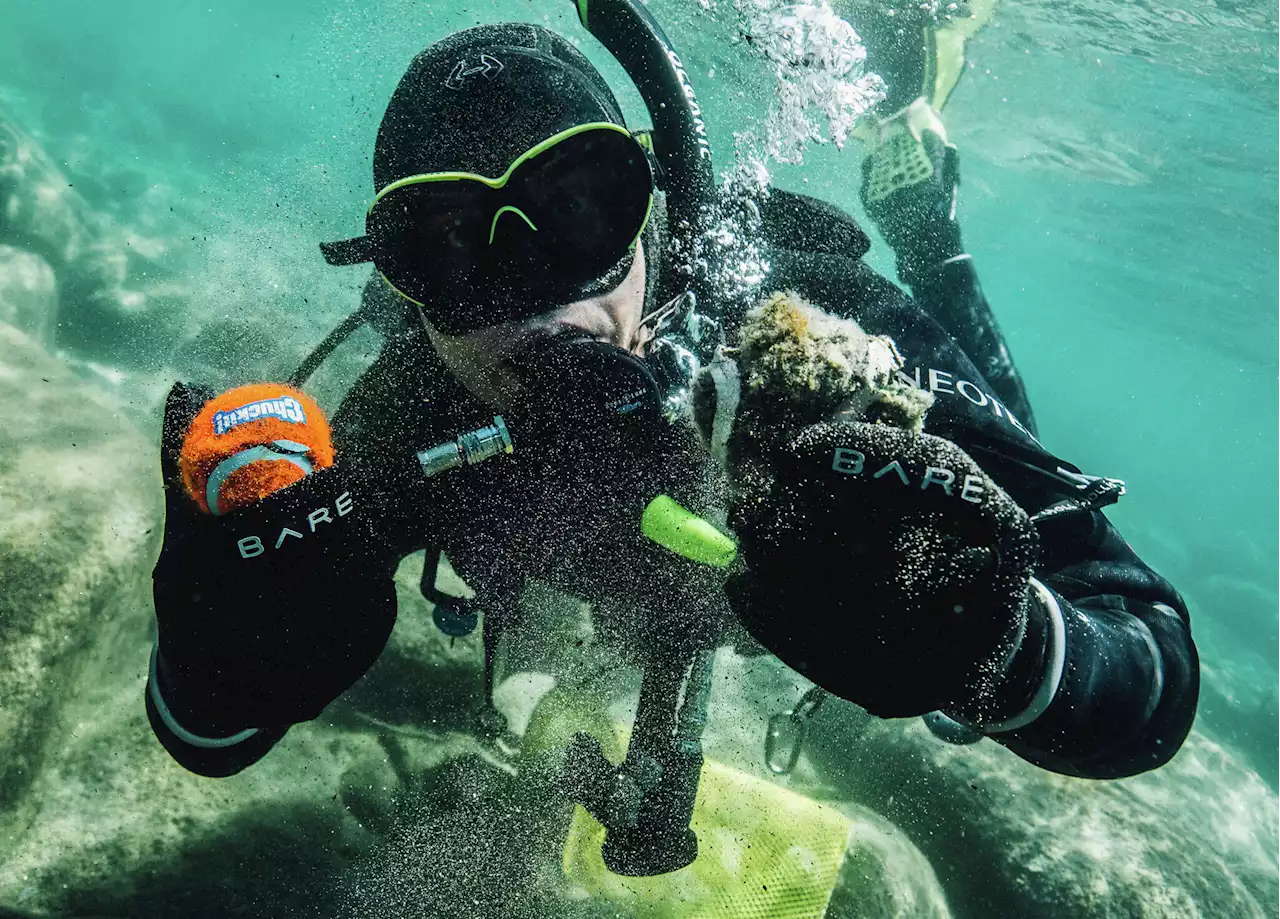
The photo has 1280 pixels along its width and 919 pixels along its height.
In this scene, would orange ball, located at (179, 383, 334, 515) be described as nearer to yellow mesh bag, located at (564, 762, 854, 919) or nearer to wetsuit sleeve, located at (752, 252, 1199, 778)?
wetsuit sleeve, located at (752, 252, 1199, 778)

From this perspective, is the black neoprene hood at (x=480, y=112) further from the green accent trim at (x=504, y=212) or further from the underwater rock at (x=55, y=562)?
the underwater rock at (x=55, y=562)

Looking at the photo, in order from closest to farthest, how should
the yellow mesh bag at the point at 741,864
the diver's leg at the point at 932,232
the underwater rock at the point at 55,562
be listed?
the yellow mesh bag at the point at 741,864 → the underwater rock at the point at 55,562 → the diver's leg at the point at 932,232

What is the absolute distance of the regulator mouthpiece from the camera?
1514 mm

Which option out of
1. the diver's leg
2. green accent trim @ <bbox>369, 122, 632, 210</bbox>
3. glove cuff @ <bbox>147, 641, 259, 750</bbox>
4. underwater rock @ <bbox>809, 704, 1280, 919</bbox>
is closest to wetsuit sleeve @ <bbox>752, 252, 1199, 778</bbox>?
green accent trim @ <bbox>369, 122, 632, 210</bbox>

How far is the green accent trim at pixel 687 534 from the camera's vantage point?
4.75 feet

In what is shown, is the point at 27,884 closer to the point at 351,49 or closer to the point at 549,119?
the point at 549,119

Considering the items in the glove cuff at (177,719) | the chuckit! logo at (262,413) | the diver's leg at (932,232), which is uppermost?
the chuckit! logo at (262,413)

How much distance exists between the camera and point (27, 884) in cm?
280

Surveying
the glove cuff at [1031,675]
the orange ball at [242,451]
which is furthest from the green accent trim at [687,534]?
the orange ball at [242,451]

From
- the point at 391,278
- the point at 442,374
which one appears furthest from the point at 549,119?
the point at 442,374

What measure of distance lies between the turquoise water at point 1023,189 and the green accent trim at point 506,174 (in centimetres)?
550

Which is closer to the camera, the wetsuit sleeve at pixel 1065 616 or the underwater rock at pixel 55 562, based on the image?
the wetsuit sleeve at pixel 1065 616

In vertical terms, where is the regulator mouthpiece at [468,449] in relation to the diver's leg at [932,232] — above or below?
above

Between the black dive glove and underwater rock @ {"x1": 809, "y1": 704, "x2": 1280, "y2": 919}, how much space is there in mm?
4935
